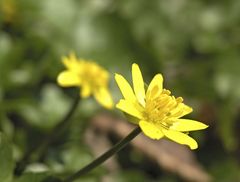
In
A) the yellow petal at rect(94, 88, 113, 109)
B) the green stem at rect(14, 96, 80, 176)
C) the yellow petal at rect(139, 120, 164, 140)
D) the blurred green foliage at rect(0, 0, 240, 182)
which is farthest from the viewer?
the blurred green foliage at rect(0, 0, 240, 182)

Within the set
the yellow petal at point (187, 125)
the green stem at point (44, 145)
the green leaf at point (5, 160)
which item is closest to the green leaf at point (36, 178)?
the green leaf at point (5, 160)

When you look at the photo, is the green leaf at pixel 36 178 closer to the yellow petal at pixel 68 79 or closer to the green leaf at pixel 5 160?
the green leaf at pixel 5 160

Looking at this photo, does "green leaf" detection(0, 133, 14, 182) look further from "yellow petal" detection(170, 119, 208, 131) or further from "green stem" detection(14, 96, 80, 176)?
"yellow petal" detection(170, 119, 208, 131)

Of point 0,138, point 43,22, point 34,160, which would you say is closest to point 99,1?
point 43,22

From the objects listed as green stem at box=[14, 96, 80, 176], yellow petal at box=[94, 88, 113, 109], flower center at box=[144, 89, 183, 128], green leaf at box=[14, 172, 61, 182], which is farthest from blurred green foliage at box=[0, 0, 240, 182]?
Result: flower center at box=[144, 89, 183, 128]

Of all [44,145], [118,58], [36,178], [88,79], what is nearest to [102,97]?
[88,79]

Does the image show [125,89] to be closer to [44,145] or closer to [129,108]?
[129,108]

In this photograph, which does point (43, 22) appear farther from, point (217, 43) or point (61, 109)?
point (217, 43)
